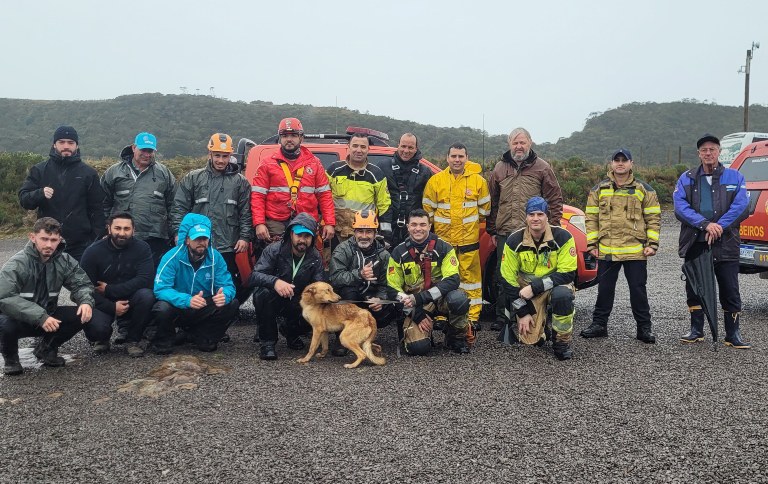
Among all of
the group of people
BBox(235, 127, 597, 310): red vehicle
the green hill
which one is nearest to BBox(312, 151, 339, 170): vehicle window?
BBox(235, 127, 597, 310): red vehicle

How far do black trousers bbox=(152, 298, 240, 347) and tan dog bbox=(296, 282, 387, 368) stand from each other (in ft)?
2.81

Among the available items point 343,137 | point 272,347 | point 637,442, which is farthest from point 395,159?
point 637,442

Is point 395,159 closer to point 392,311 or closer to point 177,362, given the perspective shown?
point 392,311

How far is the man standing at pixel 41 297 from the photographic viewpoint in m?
5.02

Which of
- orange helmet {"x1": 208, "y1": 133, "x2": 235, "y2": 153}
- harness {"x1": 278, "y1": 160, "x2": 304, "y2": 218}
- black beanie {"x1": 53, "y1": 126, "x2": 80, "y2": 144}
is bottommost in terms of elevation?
harness {"x1": 278, "y1": 160, "x2": 304, "y2": 218}

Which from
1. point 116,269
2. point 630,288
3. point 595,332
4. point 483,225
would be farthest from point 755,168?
point 116,269

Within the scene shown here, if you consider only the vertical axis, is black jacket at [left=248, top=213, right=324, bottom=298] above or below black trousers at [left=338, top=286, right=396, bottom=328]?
above

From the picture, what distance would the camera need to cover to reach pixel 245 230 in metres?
6.36

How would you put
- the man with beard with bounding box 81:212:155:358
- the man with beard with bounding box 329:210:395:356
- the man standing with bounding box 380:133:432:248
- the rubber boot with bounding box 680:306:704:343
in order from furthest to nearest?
1. the man standing with bounding box 380:133:432:248
2. the rubber boot with bounding box 680:306:704:343
3. the man with beard with bounding box 329:210:395:356
4. the man with beard with bounding box 81:212:155:358

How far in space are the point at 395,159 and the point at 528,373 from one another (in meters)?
2.88

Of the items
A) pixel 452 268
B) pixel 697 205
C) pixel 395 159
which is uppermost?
pixel 395 159

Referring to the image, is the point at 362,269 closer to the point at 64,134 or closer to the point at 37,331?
the point at 37,331

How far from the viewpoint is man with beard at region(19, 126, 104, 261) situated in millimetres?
6266

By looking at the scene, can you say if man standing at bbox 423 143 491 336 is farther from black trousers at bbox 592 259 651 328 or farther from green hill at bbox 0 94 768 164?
green hill at bbox 0 94 768 164
